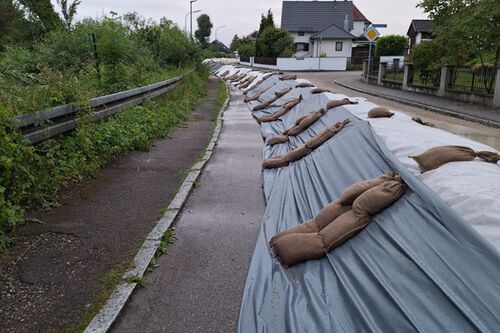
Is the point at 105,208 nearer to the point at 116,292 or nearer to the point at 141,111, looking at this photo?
the point at 116,292

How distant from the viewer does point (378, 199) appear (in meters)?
3.15

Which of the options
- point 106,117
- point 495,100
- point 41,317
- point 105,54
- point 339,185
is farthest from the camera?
point 495,100

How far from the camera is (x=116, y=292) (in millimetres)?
2996

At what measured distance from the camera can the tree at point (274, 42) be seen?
5350 centimetres

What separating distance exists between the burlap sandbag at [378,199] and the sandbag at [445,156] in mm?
466

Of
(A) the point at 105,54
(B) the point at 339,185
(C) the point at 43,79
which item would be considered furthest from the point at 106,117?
(B) the point at 339,185

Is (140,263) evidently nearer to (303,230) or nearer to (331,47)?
(303,230)

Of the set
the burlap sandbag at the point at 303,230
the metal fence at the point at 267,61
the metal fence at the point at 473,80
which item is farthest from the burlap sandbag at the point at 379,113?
the metal fence at the point at 267,61

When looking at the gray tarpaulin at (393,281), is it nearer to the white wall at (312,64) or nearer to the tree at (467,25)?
the tree at (467,25)

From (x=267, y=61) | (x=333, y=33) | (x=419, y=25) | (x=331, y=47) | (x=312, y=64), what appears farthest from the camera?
(x=331, y=47)

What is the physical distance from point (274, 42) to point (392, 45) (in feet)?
49.9

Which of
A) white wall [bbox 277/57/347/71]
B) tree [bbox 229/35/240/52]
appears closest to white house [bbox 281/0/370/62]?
white wall [bbox 277/57/347/71]

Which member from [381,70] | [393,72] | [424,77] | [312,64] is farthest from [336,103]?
[312,64]

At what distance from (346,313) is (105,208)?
3.07m
